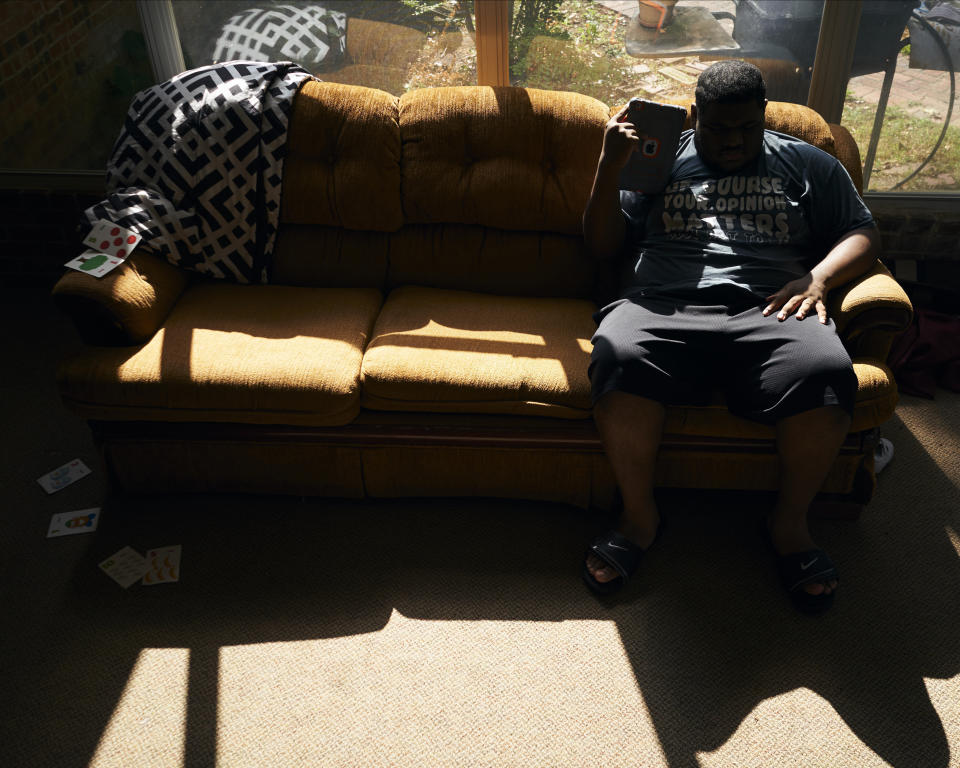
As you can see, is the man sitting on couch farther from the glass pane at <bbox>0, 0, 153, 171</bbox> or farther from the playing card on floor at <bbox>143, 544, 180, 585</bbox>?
the glass pane at <bbox>0, 0, 153, 171</bbox>

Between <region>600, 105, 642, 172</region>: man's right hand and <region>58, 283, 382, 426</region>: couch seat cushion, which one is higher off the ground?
<region>600, 105, 642, 172</region>: man's right hand

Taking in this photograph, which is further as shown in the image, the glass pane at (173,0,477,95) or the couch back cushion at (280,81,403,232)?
the glass pane at (173,0,477,95)

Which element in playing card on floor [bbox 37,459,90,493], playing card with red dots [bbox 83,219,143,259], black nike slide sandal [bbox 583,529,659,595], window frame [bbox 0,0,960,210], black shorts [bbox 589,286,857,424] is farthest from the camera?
window frame [bbox 0,0,960,210]

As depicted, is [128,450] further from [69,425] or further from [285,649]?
[285,649]

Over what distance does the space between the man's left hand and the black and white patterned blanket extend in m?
1.47

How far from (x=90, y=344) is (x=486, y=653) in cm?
132

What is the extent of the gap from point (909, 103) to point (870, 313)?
4.24ft

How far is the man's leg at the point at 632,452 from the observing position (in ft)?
6.31

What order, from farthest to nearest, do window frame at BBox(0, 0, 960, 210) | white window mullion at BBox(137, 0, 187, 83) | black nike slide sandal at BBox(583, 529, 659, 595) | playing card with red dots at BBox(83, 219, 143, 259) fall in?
white window mullion at BBox(137, 0, 187, 83) → window frame at BBox(0, 0, 960, 210) → playing card with red dots at BBox(83, 219, 143, 259) → black nike slide sandal at BBox(583, 529, 659, 595)

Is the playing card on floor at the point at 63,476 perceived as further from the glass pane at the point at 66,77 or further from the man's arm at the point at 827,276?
the man's arm at the point at 827,276

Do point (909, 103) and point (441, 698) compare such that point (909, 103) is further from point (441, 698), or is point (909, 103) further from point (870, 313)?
point (441, 698)

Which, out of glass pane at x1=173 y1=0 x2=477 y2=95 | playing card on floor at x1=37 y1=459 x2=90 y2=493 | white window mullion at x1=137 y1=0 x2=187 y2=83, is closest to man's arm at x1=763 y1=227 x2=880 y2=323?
glass pane at x1=173 y1=0 x2=477 y2=95

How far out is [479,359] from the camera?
210cm

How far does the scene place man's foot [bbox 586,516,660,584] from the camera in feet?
6.42
